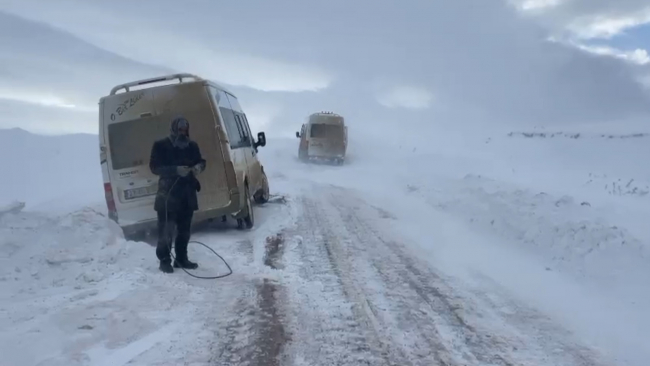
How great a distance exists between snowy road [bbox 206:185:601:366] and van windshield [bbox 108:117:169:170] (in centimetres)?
288

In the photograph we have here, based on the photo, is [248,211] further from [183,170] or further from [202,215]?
[183,170]

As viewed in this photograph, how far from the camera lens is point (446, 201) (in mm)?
14625

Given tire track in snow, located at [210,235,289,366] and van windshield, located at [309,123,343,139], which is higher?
van windshield, located at [309,123,343,139]

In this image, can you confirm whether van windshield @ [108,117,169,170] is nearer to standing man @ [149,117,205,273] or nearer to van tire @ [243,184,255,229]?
van tire @ [243,184,255,229]

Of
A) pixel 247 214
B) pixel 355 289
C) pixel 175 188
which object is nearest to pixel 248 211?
pixel 247 214

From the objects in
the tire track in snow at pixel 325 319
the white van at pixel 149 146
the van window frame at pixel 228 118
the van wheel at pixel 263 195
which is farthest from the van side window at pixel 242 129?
the tire track in snow at pixel 325 319

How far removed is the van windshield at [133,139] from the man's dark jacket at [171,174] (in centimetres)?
253

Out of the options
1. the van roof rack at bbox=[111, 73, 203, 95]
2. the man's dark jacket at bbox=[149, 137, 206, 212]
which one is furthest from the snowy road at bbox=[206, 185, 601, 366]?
the van roof rack at bbox=[111, 73, 203, 95]

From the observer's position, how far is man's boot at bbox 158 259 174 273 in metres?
7.33

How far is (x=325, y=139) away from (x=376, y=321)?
25.8 metres

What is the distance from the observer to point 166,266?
24.2 ft

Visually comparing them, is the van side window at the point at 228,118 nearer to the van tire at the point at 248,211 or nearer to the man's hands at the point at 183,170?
the van tire at the point at 248,211

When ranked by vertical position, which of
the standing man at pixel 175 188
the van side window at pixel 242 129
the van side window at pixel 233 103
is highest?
the van side window at pixel 233 103

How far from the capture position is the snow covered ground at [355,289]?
4949 mm
